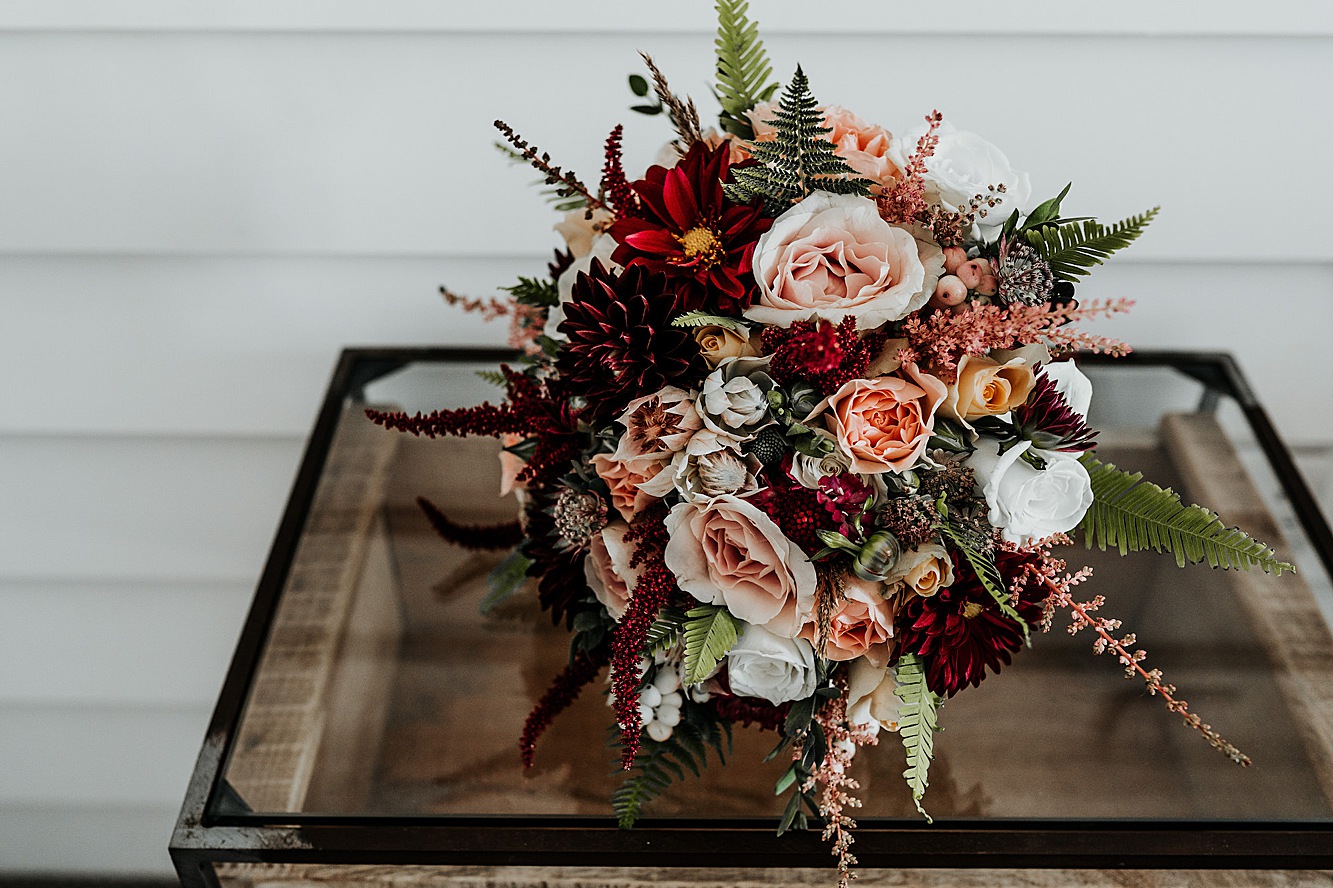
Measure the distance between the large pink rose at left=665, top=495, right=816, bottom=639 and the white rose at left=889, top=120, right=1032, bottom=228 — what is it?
25 centimetres

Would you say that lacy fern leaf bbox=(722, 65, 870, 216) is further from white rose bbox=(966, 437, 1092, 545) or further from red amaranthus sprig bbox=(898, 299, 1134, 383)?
white rose bbox=(966, 437, 1092, 545)

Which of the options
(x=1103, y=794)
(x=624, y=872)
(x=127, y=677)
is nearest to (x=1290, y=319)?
(x=1103, y=794)

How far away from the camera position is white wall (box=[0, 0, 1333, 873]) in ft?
3.03

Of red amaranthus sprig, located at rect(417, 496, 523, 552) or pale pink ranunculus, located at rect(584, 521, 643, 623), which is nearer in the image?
pale pink ranunculus, located at rect(584, 521, 643, 623)

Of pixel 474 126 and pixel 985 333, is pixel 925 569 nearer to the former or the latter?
pixel 985 333

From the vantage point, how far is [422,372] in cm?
109

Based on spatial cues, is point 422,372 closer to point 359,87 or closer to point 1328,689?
point 359,87

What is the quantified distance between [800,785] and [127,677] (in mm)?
1040

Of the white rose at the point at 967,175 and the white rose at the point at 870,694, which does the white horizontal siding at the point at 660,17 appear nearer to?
the white rose at the point at 967,175

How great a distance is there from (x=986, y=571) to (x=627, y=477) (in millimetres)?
248

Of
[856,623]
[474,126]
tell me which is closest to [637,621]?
[856,623]

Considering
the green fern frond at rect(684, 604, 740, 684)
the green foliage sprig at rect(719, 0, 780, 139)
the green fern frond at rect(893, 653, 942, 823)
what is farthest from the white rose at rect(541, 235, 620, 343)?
the green fern frond at rect(893, 653, 942, 823)

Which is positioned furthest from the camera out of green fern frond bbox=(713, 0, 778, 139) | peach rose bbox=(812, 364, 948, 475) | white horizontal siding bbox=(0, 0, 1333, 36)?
white horizontal siding bbox=(0, 0, 1333, 36)

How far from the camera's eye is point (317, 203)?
102cm
